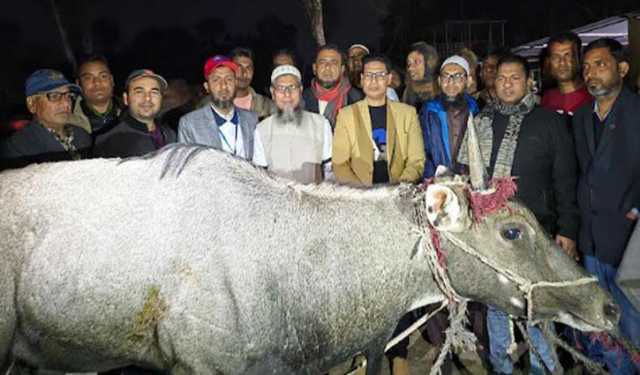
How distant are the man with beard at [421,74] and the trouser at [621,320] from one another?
3023 mm

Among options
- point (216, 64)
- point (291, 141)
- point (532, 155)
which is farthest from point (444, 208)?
point (216, 64)

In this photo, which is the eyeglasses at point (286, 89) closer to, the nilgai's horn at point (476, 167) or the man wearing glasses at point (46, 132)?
the man wearing glasses at point (46, 132)

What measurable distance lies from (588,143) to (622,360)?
181cm

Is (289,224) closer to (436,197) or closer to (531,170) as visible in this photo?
(436,197)

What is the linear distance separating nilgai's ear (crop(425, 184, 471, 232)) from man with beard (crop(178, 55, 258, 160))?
2141mm

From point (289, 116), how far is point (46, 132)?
2098 mm

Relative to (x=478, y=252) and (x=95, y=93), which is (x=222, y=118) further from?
(x=478, y=252)

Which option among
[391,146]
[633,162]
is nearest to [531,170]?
[633,162]

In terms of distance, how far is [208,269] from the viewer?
11.8 feet

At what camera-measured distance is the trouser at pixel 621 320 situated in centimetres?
491

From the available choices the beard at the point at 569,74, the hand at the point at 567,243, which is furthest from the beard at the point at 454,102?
the hand at the point at 567,243

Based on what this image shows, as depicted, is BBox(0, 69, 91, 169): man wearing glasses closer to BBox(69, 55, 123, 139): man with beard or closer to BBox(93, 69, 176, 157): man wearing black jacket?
BBox(93, 69, 176, 157): man wearing black jacket

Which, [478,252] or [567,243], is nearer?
[478,252]

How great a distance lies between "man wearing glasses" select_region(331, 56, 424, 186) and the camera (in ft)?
18.3
